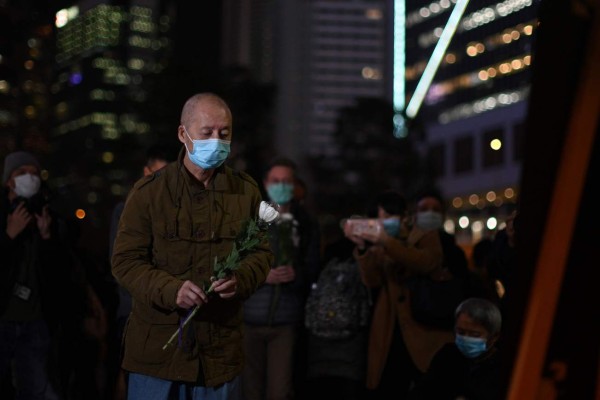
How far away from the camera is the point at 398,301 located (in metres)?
8.44

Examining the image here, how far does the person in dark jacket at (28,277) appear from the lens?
762cm

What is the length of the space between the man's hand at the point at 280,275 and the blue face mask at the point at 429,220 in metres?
1.53

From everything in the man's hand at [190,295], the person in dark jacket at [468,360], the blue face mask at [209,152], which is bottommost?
the person in dark jacket at [468,360]

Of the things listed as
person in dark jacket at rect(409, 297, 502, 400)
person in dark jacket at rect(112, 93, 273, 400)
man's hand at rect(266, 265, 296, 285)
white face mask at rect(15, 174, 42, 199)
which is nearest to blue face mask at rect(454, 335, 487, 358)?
person in dark jacket at rect(409, 297, 502, 400)

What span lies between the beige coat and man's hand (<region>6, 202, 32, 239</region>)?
96.9 inches

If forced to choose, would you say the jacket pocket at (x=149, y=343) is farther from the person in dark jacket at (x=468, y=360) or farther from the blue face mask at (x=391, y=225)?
the blue face mask at (x=391, y=225)

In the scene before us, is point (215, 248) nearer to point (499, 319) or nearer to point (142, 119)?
point (499, 319)

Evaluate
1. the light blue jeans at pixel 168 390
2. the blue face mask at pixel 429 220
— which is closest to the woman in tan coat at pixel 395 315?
the blue face mask at pixel 429 220

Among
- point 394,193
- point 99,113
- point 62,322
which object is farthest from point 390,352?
point 99,113

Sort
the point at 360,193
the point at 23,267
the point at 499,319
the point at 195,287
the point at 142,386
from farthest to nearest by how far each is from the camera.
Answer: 1. the point at 360,193
2. the point at 23,267
3. the point at 499,319
4. the point at 142,386
5. the point at 195,287

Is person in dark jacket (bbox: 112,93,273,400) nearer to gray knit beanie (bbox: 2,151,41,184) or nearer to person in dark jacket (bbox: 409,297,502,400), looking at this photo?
person in dark jacket (bbox: 409,297,502,400)

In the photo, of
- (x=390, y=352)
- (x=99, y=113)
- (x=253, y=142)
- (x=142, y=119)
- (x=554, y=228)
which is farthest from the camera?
(x=99, y=113)

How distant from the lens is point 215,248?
491 centimetres

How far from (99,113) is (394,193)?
167 ft
